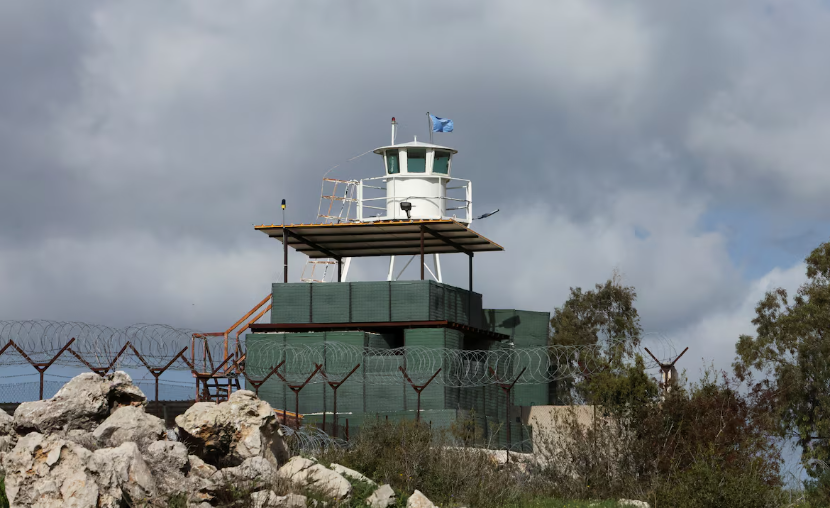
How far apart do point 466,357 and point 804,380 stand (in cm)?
1819

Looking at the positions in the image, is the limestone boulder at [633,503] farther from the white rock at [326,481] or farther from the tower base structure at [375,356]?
the tower base structure at [375,356]

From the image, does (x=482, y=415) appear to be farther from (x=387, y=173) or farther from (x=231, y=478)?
(x=231, y=478)

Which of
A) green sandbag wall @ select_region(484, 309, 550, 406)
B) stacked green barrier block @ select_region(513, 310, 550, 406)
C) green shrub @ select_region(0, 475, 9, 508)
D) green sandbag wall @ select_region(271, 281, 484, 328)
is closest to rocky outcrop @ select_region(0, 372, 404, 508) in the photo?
green shrub @ select_region(0, 475, 9, 508)

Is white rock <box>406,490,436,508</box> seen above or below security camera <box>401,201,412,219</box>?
below

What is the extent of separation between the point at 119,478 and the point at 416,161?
100 feet

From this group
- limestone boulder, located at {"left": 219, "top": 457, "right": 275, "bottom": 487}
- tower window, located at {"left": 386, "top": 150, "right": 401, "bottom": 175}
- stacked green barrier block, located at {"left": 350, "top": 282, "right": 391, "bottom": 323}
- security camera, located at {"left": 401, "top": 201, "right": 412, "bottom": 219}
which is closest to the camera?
limestone boulder, located at {"left": 219, "top": 457, "right": 275, "bottom": 487}

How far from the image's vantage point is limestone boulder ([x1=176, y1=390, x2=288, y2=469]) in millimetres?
23047

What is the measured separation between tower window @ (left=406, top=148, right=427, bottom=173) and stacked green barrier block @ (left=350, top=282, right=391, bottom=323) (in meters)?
8.26

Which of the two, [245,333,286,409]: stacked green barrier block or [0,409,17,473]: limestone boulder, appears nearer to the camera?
[0,409,17,473]: limestone boulder

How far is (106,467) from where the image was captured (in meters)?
19.5

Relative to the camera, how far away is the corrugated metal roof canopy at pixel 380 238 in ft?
140

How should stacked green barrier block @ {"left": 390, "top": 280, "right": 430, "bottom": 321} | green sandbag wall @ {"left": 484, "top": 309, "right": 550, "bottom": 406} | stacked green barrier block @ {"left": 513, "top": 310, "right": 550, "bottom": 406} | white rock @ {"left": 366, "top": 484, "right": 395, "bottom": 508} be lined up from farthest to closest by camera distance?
green sandbag wall @ {"left": 484, "top": 309, "right": 550, "bottom": 406}, stacked green barrier block @ {"left": 513, "top": 310, "right": 550, "bottom": 406}, stacked green barrier block @ {"left": 390, "top": 280, "right": 430, "bottom": 321}, white rock @ {"left": 366, "top": 484, "right": 395, "bottom": 508}

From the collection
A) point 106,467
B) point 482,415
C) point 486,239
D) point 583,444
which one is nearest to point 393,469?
point 583,444

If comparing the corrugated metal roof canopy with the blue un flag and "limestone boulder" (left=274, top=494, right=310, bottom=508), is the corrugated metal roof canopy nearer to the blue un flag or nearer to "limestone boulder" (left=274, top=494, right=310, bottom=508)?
the blue un flag
